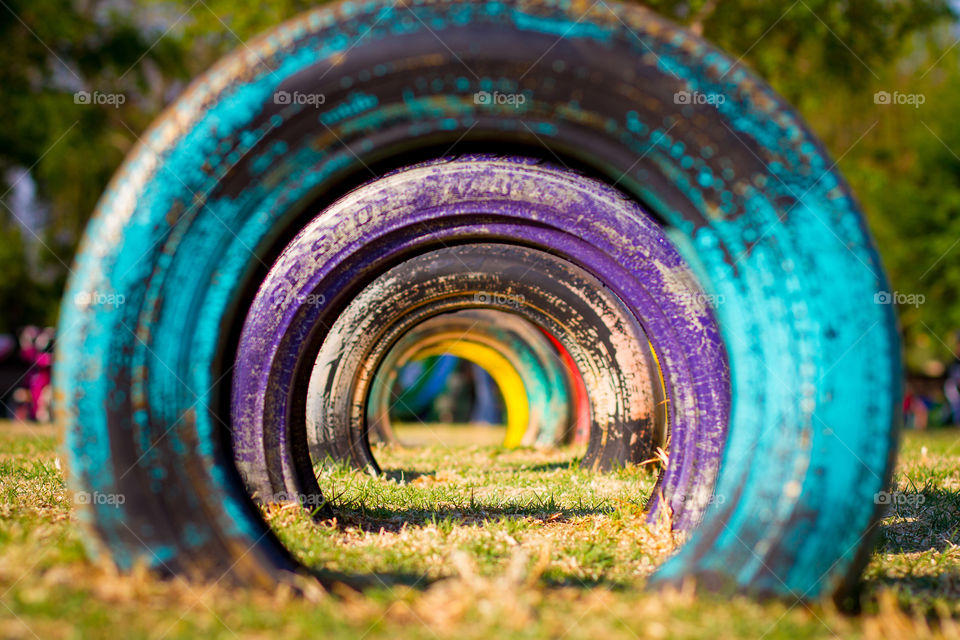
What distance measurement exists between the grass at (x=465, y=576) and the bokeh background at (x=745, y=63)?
34.1 ft

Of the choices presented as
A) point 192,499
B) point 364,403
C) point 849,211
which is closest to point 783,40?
point 364,403

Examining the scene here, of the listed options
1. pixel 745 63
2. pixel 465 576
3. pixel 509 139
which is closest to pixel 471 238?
pixel 509 139

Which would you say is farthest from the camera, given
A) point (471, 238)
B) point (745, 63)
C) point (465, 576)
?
point (745, 63)

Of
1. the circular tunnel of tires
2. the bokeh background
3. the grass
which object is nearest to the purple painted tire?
the grass

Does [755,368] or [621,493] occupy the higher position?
[755,368]

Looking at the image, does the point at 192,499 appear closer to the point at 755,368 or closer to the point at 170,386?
the point at 170,386

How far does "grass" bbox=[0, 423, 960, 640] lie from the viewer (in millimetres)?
1981

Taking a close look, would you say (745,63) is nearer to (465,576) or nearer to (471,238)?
(471,238)

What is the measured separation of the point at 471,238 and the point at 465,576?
237 centimetres

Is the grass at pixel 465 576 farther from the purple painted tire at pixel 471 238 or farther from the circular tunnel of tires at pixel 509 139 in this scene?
the purple painted tire at pixel 471 238

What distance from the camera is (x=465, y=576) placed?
2.21 metres

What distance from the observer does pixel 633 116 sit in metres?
2.28

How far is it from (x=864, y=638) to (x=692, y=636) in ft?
1.49

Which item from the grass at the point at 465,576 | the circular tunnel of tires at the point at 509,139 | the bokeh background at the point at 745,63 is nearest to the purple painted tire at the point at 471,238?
the grass at the point at 465,576
